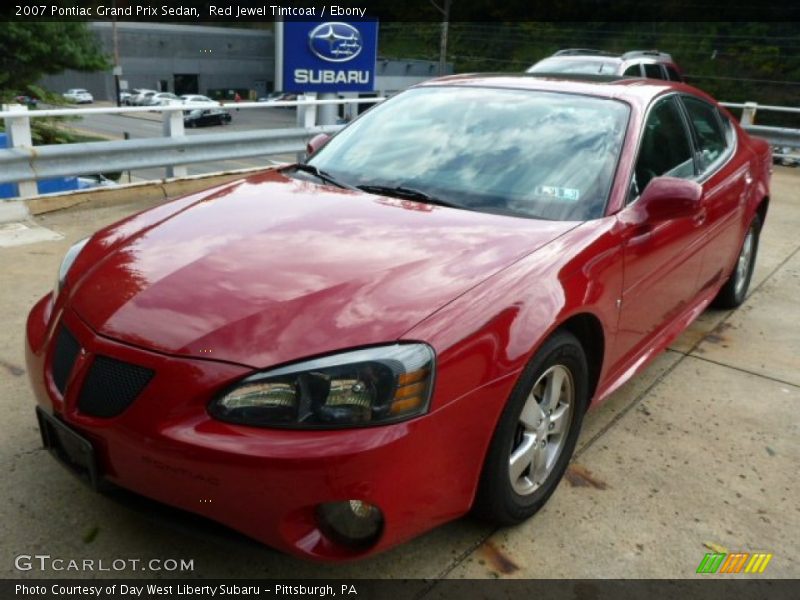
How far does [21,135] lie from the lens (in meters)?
5.90

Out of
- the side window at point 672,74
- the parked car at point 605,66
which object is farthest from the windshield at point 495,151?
the side window at point 672,74

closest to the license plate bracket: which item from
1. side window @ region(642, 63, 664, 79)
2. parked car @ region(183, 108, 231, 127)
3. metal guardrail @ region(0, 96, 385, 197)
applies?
metal guardrail @ region(0, 96, 385, 197)

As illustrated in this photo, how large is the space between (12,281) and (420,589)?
363 centimetres

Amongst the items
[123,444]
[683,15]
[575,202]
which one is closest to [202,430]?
[123,444]

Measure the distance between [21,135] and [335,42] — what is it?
474cm

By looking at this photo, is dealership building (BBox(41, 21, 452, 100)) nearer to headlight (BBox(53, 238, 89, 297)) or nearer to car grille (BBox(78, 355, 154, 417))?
headlight (BBox(53, 238, 89, 297))

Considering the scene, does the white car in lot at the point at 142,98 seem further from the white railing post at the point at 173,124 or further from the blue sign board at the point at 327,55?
the white railing post at the point at 173,124

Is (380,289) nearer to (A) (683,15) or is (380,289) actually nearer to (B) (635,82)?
(B) (635,82)

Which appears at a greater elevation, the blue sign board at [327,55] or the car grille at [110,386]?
the blue sign board at [327,55]

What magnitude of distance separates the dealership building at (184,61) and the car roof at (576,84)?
52709mm

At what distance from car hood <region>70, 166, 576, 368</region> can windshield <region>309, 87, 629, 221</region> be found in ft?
0.60

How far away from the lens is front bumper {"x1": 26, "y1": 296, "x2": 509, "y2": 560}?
1806mm

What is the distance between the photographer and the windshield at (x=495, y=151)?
286 cm

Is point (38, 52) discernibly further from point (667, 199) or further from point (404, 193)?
point (667, 199)
